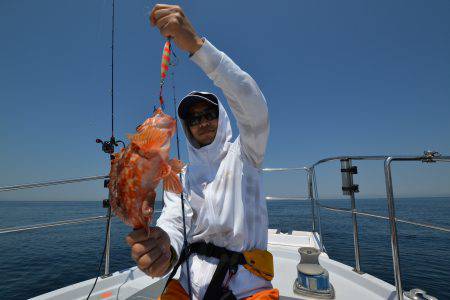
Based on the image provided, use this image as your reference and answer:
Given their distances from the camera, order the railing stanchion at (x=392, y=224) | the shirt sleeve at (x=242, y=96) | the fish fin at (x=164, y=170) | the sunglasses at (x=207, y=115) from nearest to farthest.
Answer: the fish fin at (x=164, y=170) → the shirt sleeve at (x=242, y=96) → the sunglasses at (x=207, y=115) → the railing stanchion at (x=392, y=224)

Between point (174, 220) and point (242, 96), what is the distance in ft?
4.03

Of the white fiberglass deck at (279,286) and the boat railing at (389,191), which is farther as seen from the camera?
the white fiberglass deck at (279,286)

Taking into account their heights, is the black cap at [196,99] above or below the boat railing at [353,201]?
above

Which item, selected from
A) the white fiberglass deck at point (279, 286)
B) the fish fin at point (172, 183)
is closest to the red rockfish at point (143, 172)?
the fish fin at point (172, 183)

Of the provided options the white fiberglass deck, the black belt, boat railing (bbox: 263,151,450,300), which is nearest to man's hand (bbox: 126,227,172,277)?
the black belt

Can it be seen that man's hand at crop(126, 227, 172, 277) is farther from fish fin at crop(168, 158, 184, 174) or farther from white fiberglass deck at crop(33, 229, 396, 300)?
white fiberglass deck at crop(33, 229, 396, 300)

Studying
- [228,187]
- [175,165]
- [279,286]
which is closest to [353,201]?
[279,286]

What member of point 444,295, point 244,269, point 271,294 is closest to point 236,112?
point 244,269

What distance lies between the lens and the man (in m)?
1.52

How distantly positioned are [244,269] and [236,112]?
1175mm

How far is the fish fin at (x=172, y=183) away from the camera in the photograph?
135cm

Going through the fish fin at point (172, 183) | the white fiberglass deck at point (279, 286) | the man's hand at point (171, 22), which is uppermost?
the man's hand at point (171, 22)

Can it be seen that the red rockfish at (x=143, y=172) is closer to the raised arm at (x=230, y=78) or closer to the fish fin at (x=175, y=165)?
the fish fin at (x=175, y=165)

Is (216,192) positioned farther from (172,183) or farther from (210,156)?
(172,183)
